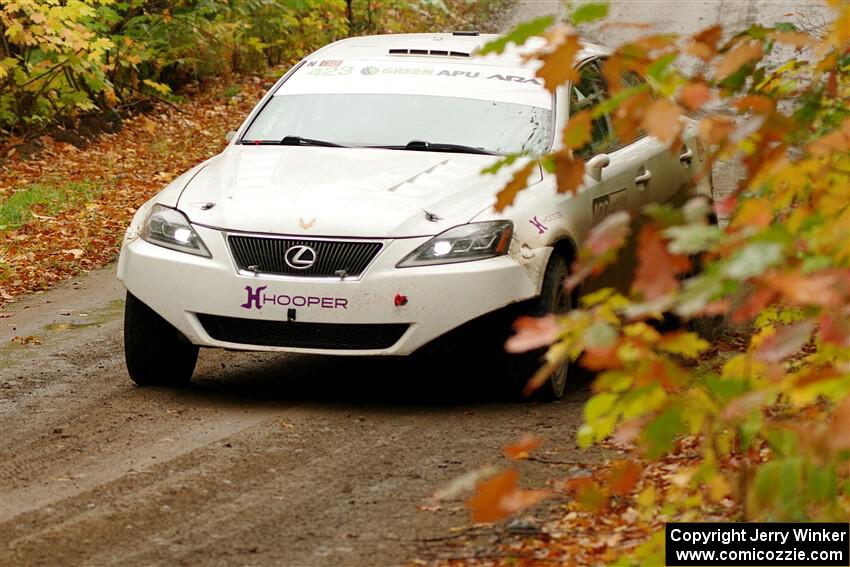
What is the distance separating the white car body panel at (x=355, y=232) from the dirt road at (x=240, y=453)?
48cm

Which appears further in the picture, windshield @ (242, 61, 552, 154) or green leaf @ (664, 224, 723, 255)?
windshield @ (242, 61, 552, 154)

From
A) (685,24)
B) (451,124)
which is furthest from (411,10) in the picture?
(451,124)

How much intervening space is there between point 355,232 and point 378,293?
32cm

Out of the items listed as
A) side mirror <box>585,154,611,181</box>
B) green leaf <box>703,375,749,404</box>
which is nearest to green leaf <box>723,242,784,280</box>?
green leaf <box>703,375,749,404</box>

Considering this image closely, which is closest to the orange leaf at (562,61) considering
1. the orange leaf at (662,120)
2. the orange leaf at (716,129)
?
the orange leaf at (662,120)

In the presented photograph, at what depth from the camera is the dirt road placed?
5.37m

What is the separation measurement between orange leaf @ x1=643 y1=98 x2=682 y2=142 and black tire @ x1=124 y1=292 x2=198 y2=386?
15.4 feet

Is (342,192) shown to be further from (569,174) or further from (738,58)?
(738,58)

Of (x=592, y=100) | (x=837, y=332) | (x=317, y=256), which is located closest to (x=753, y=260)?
(x=837, y=332)

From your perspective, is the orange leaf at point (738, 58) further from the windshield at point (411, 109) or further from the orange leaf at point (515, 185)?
the windshield at point (411, 109)

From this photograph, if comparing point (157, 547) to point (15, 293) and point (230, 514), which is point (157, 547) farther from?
point (15, 293)

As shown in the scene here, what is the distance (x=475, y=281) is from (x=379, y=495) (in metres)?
1.44

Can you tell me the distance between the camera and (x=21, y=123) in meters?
16.5

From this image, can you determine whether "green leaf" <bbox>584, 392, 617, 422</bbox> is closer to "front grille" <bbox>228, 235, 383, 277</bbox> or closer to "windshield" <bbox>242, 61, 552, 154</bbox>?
"front grille" <bbox>228, 235, 383, 277</bbox>
